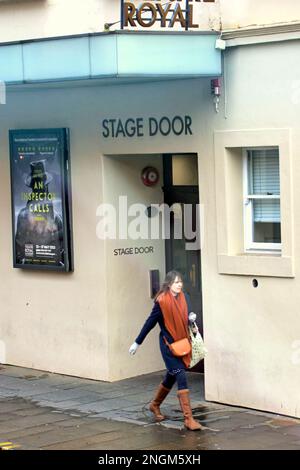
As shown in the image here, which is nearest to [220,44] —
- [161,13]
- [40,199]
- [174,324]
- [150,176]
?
[161,13]

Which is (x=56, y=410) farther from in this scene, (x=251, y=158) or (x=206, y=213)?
(x=251, y=158)

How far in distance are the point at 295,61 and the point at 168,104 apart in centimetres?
203

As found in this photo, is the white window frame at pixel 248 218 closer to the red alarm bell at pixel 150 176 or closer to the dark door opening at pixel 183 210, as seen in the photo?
the dark door opening at pixel 183 210

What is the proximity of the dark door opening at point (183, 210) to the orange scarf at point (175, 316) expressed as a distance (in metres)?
2.84

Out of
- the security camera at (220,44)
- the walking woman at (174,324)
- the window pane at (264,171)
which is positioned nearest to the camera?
the walking woman at (174,324)

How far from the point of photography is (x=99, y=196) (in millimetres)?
14031

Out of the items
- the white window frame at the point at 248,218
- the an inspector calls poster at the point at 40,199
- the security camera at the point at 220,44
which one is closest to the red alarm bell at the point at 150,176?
the an inspector calls poster at the point at 40,199

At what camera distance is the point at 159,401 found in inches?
468

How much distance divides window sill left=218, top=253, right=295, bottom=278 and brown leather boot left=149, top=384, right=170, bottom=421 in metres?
1.59

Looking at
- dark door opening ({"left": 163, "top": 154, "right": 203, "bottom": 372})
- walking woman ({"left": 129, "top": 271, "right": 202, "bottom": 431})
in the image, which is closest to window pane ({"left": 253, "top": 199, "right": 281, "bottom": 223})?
walking woman ({"left": 129, "top": 271, "right": 202, "bottom": 431})

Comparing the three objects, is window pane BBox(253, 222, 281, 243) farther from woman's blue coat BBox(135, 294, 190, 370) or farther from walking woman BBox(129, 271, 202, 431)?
woman's blue coat BBox(135, 294, 190, 370)

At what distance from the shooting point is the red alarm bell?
14.4 metres

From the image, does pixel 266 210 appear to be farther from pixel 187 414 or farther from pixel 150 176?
pixel 187 414

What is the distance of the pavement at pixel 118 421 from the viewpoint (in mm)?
10812
